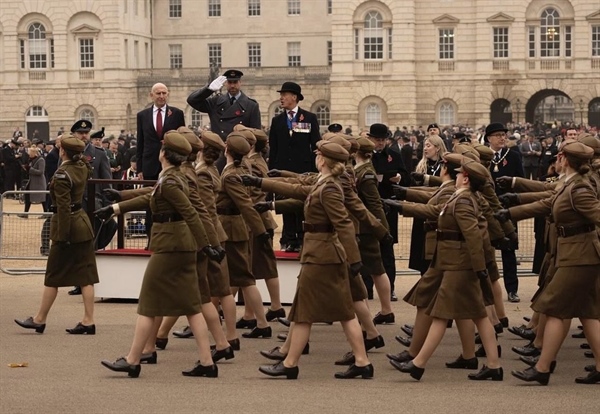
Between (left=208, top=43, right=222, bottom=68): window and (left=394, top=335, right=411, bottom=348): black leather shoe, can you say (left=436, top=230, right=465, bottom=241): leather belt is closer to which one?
(left=394, top=335, right=411, bottom=348): black leather shoe

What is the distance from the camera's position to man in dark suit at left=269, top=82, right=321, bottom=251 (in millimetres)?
18594

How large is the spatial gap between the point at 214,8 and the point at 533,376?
70100 millimetres

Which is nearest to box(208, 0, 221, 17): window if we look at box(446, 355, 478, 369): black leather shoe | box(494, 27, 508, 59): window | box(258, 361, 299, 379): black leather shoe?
box(494, 27, 508, 59): window

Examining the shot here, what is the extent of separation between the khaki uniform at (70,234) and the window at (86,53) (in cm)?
6035

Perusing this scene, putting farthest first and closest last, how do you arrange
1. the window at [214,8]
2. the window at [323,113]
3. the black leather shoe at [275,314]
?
the window at [214,8]
the window at [323,113]
the black leather shoe at [275,314]

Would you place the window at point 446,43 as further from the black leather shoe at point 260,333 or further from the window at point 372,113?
the black leather shoe at point 260,333

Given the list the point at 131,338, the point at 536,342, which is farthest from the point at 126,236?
the point at 536,342

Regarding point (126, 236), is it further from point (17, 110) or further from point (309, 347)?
→ point (17, 110)

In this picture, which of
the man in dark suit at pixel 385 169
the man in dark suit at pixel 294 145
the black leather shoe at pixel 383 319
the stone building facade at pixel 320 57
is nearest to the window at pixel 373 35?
the stone building facade at pixel 320 57

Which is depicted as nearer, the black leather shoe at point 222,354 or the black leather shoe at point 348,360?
the black leather shoe at point 222,354

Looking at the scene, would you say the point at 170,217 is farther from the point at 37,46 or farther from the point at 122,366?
the point at 37,46

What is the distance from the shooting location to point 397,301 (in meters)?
18.0

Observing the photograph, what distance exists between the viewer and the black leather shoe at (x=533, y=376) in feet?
40.9

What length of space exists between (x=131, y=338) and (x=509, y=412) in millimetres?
4784
